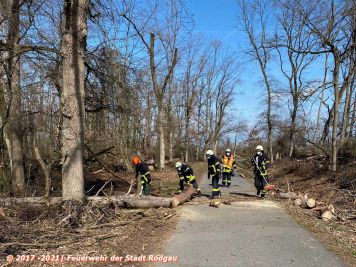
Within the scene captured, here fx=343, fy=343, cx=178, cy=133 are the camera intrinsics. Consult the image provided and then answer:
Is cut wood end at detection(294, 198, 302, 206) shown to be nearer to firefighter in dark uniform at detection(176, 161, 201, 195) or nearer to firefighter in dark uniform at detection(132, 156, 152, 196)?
firefighter in dark uniform at detection(176, 161, 201, 195)

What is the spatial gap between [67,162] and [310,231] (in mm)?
5940

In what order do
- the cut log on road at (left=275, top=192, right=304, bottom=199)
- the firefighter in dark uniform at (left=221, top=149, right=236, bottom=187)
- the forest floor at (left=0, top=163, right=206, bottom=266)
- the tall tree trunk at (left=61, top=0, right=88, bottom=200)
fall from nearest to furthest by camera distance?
1. the forest floor at (left=0, top=163, right=206, bottom=266)
2. the tall tree trunk at (left=61, top=0, right=88, bottom=200)
3. the cut log on road at (left=275, top=192, right=304, bottom=199)
4. the firefighter in dark uniform at (left=221, top=149, right=236, bottom=187)

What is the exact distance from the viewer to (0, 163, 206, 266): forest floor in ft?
18.7

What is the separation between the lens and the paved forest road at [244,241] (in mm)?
5746

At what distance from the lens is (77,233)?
7109 mm

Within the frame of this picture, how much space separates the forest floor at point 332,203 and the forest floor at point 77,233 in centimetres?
339

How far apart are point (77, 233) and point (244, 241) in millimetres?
3427

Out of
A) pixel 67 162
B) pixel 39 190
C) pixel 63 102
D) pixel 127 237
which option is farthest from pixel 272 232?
pixel 39 190

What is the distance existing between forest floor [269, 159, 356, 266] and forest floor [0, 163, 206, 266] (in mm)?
3386

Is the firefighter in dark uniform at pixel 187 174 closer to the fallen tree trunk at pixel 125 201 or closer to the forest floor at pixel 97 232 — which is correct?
the fallen tree trunk at pixel 125 201

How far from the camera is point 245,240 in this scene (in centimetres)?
698

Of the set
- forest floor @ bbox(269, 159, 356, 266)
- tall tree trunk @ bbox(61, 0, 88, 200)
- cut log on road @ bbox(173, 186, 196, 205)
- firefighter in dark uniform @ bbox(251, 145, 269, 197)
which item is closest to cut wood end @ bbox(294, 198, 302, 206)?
forest floor @ bbox(269, 159, 356, 266)

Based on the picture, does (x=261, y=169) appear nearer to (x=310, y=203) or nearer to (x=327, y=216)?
(x=310, y=203)

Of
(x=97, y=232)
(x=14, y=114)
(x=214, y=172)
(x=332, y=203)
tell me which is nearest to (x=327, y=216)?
(x=332, y=203)
